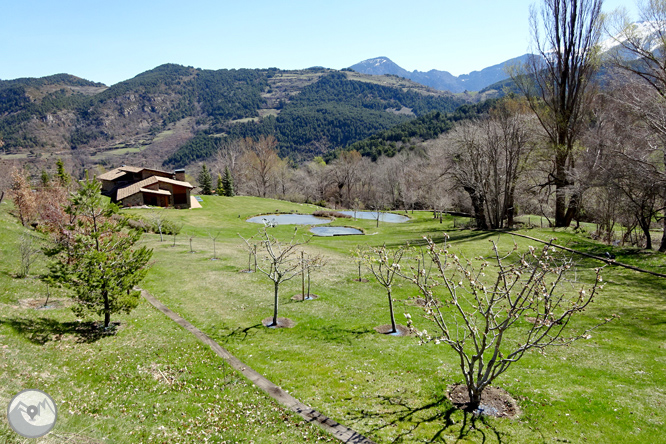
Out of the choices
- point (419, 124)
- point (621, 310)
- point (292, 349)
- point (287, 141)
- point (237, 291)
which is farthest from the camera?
point (287, 141)

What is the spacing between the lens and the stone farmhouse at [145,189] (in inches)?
1961

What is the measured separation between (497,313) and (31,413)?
7774 mm

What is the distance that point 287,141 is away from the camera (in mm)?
171750

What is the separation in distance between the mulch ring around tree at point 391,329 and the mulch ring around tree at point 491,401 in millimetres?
4120

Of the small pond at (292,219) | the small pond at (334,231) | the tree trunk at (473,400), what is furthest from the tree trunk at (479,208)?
the tree trunk at (473,400)

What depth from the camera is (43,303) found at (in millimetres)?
13953

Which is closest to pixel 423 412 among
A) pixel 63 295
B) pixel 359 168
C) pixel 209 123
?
pixel 63 295

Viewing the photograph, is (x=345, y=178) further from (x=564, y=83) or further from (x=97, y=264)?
(x=97, y=264)

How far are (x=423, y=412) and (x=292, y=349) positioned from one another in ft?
17.4

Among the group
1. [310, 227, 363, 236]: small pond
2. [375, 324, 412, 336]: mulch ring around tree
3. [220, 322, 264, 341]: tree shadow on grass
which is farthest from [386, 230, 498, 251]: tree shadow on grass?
[220, 322, 264, 341]: tree shadow on grass

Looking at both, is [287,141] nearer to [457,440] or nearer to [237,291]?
[237,291]

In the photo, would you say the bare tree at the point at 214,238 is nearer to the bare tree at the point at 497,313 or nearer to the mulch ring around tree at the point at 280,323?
the mulch ring around tree at the point at 280,323

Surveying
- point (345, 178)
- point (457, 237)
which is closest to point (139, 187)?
point (457, 237)

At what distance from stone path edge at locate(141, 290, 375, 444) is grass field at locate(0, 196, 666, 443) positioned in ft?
0.74
